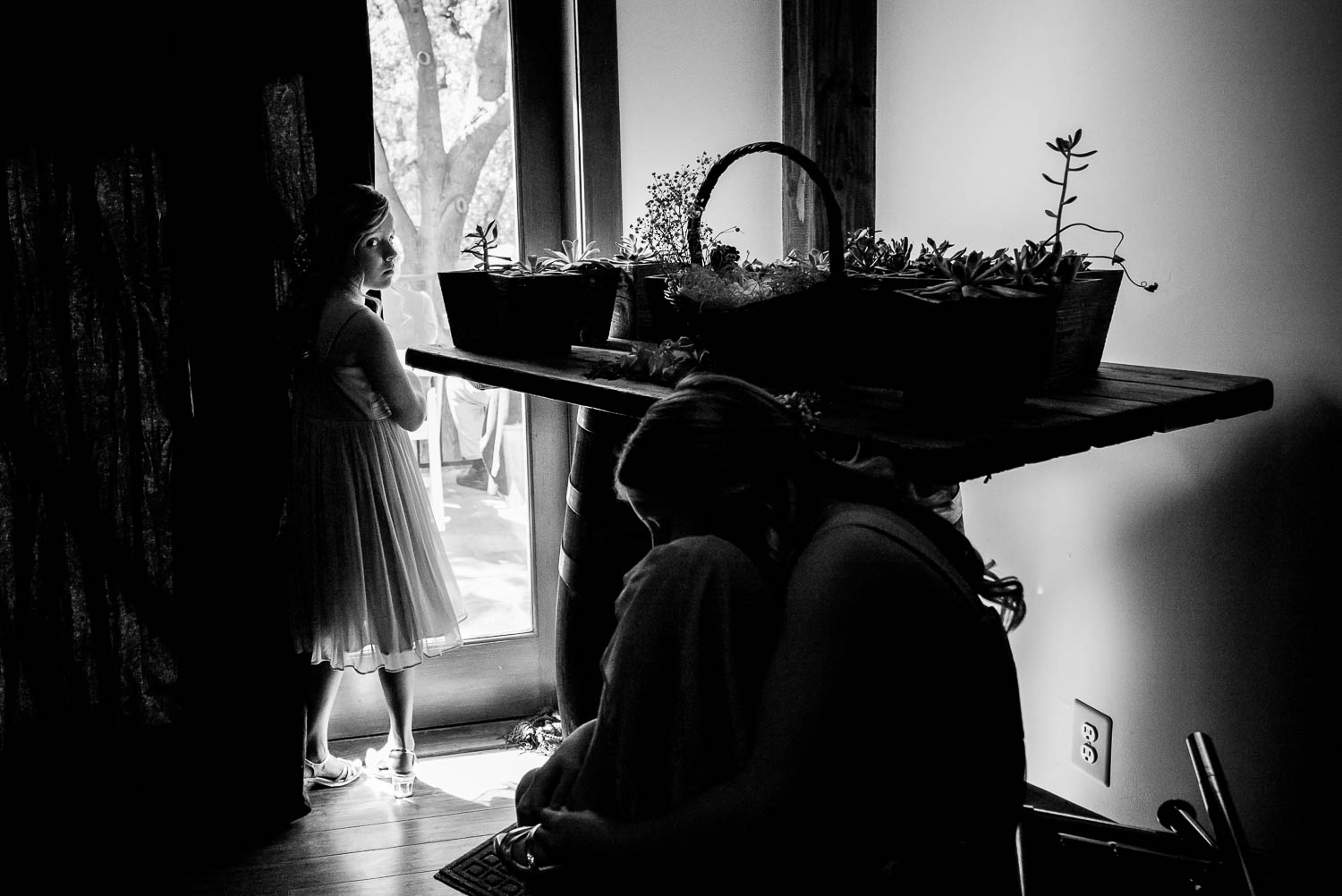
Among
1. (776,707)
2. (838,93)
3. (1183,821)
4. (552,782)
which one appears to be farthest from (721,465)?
(838,93)

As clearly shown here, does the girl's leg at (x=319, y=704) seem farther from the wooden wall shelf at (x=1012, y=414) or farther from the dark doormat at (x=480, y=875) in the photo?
the wooden wall shelf at (x=1012, y=414)

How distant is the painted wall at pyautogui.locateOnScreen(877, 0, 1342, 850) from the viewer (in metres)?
1.78

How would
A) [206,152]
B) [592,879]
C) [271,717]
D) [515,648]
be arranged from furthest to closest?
[515,648] → [271,717] → [206,152] → [592,879]

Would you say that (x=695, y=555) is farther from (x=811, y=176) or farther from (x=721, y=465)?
(x=811, y=176)

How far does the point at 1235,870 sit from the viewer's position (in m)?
1.36

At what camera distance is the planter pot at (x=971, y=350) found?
1390 millimetres

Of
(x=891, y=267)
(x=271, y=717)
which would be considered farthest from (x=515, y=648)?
(x=891, y=267)

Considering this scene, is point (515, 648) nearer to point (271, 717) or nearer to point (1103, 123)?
point (271, 717)

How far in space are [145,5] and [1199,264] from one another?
80.1 inches

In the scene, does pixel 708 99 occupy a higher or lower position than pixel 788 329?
higher

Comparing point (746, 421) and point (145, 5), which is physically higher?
point (145, 5)

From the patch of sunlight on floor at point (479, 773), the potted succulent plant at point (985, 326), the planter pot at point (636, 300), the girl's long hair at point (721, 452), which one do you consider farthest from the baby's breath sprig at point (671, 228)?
the patch of sunlight on floor at point (479, 773)

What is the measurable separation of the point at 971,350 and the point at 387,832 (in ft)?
5.59

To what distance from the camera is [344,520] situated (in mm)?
2369
